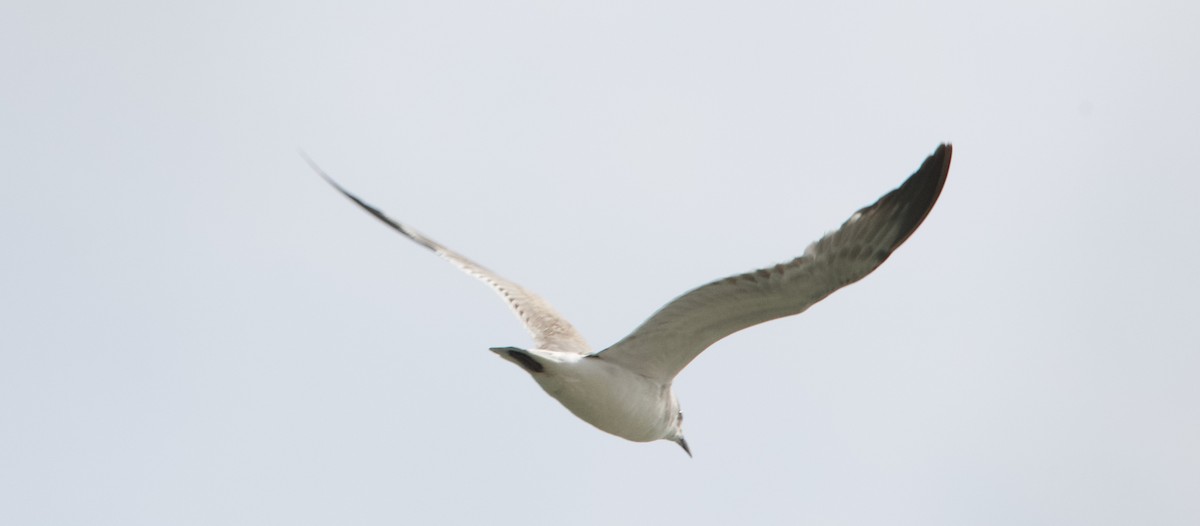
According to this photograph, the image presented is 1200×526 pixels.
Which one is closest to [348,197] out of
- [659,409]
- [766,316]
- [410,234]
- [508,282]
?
[410,234]

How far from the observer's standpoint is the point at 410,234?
54.7 feet

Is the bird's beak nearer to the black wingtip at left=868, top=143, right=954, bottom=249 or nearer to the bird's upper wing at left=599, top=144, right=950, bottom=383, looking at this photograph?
the bird's upper wing at left=599, top=144, right=950, bottom=383

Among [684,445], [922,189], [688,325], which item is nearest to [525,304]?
[684,445]

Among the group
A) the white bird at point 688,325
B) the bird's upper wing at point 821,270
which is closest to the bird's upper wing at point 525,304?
the white bird at point 688,325

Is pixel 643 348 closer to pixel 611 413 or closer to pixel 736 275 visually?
pixel 611 413

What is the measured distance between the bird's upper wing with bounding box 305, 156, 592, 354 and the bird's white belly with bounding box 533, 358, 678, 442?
4.45 ft

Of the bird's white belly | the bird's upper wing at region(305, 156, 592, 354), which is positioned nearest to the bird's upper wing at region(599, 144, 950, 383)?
the bird's white belly

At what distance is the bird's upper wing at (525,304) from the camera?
1517cm

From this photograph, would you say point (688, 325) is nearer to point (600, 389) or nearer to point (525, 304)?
point (600, 389)

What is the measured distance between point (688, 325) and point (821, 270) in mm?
1441

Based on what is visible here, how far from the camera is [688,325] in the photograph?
12.5 m

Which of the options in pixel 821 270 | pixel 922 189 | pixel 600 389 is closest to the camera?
Result: pixel 922 189

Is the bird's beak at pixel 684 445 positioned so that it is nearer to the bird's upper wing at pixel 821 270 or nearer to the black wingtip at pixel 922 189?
the bird's upper wing at pixel 821 270

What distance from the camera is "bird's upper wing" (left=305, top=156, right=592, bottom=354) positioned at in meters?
15.2
